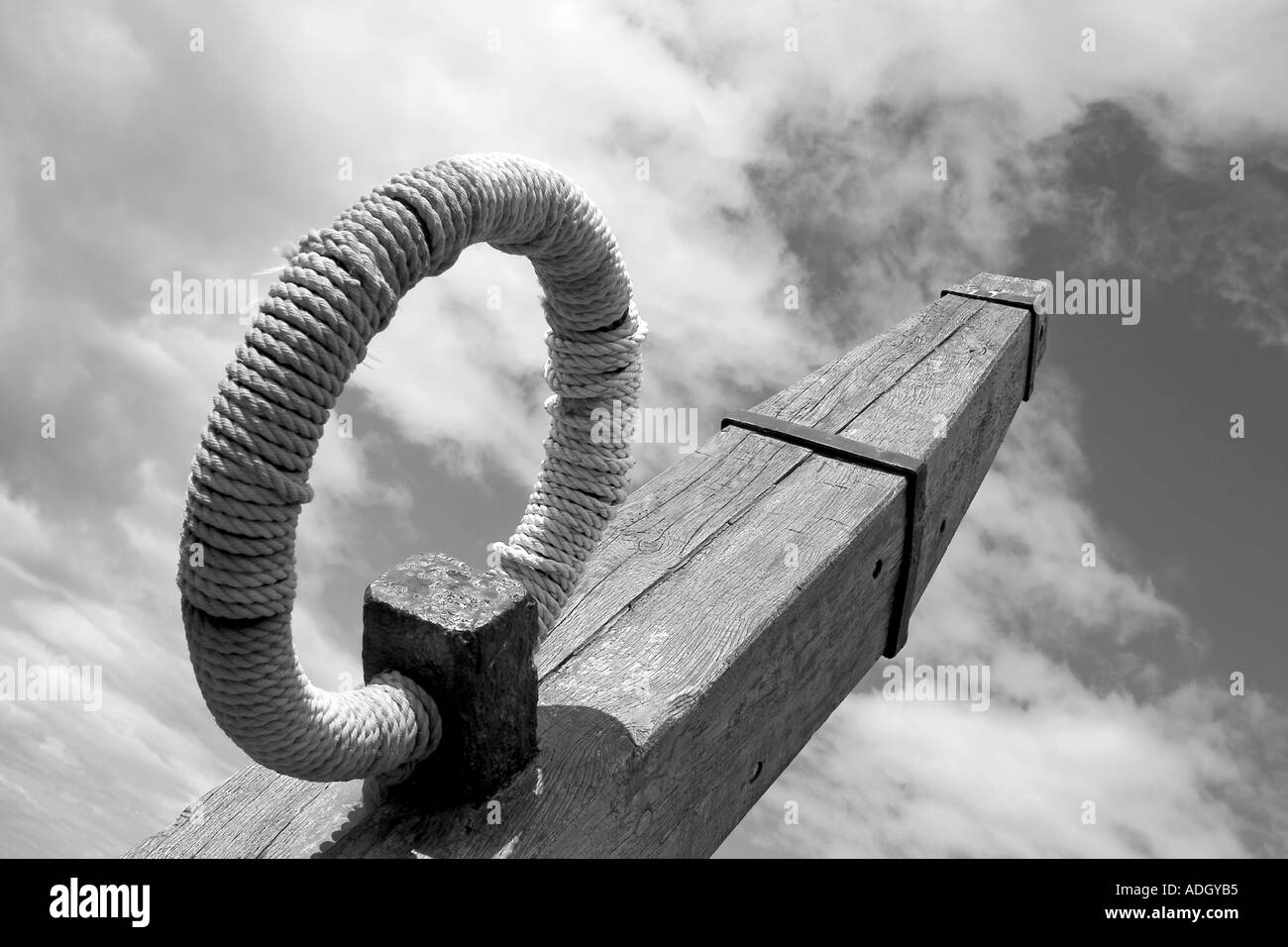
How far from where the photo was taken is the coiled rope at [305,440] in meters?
1.21

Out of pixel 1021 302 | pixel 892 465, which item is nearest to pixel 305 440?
pixel 892 465

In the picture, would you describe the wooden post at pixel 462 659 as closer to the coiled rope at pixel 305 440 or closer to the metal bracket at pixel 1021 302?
the coiled rope at pixel 305 440

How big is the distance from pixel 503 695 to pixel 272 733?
1.09ft

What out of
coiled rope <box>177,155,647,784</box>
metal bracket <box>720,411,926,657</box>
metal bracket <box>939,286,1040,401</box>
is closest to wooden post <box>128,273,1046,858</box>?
metal bracket <box>720,411,926,657</box>

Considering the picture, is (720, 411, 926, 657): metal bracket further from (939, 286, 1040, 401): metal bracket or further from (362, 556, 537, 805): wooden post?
(939, 286, 1040, 401): metal bracket

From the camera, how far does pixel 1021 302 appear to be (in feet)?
12.8

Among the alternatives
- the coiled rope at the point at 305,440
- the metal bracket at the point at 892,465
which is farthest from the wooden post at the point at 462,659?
the metal bracket at the point at 892,465

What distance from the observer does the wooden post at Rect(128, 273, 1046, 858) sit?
1.57m

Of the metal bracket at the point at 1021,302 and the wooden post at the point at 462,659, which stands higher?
the metal bracket at the point at 1021,302

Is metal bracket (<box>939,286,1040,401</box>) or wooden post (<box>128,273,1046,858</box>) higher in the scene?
metal bracket (<box>939,286,1040,401</box>)

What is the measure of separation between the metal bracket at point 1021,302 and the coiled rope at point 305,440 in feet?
8.76

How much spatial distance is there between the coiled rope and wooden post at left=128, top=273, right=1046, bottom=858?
0.20 metres
